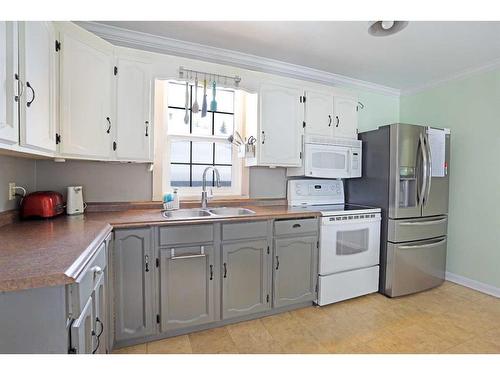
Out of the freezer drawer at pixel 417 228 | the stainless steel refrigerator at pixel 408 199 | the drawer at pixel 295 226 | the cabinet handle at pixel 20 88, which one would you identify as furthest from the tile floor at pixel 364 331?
the cabinet handle at pixel 20 88

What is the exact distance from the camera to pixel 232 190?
109 inches

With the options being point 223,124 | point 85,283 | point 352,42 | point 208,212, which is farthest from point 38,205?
point 352,42

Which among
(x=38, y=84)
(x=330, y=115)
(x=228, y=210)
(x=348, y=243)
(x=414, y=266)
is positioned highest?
(x=330, y=115)

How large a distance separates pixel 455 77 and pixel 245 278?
319 centimetres

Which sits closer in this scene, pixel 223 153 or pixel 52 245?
pixel 52 245

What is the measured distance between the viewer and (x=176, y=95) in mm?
2527

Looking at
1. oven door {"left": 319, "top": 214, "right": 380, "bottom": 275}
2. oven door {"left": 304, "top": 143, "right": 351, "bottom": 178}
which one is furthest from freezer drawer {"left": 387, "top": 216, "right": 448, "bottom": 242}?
oven door {"left": 304, "top": 143, "right": 351, "bottom": 178}

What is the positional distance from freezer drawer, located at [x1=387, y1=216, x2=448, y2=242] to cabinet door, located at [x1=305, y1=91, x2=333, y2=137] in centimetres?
112

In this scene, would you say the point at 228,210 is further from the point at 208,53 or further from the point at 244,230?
the point at 208,53

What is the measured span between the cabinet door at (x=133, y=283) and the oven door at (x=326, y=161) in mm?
1653

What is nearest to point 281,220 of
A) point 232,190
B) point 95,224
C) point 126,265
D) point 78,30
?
point 232,190

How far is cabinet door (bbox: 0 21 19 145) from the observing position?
42.9 inches
